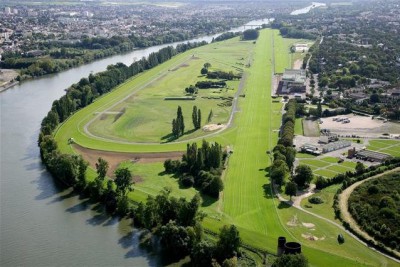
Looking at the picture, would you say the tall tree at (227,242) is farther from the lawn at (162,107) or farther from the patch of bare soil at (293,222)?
the lawn at (162,107)

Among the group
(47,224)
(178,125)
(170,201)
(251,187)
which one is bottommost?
(47,224)

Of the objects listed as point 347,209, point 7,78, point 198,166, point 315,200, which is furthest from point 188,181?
point 7,78

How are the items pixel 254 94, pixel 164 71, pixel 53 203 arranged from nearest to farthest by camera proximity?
pixel 53 203
pixel 254 94
pixel 164 71

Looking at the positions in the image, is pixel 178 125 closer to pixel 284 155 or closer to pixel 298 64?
pixel 284 155

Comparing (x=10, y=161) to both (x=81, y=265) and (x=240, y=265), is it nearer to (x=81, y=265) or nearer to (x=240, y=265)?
(x=81, y=265)

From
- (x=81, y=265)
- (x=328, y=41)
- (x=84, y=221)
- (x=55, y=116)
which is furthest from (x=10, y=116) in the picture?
(x=328, y=41)

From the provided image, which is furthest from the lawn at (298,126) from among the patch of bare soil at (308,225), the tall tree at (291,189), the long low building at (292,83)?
the patch of bare soil at (308,225)
